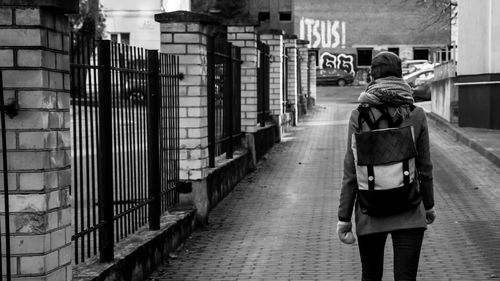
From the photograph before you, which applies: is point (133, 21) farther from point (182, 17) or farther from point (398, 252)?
point (398, 252)

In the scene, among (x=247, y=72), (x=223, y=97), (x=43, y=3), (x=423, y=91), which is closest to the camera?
(x=43, y=3)

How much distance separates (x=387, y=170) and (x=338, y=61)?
63.6 meters

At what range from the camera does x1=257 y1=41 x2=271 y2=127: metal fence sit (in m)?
17.4

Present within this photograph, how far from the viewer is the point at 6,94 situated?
4.73m

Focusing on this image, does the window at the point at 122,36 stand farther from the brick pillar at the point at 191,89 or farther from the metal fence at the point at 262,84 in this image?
the brick pillar at the point at 191,89

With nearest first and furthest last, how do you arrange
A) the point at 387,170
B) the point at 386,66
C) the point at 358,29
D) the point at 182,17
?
the point at 387,170 < the point at 386,66 < the point at 182,17 < the point at 358,29

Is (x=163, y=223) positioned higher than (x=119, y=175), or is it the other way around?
(x=119, y=175)

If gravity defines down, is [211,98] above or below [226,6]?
below

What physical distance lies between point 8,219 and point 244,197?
25.8 ft

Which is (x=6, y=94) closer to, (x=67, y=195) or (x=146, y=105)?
(x=67, y=195)

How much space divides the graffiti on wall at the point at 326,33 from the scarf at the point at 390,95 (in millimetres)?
63441

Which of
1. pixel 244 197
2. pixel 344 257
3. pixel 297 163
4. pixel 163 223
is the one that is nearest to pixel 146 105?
→ pixel 163 223

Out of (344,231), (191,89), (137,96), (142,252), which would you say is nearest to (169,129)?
(191,89)

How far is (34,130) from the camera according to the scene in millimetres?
4746
